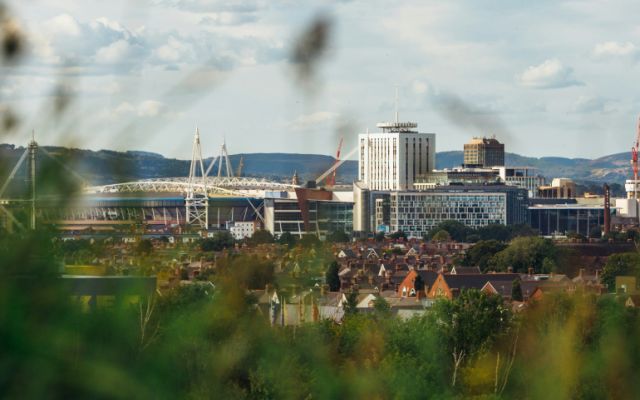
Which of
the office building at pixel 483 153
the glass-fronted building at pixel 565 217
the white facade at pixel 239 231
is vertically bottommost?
the white facade at pixel 239 231

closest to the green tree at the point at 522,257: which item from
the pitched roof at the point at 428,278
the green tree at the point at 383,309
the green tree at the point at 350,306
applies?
the pitched roof at the point at 428,278

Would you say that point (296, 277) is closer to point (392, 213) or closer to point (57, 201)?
point (57, 201)

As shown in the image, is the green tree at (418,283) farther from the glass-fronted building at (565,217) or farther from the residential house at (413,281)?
the glass-fronted building at (565,217)

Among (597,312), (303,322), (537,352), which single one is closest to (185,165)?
(303,322)

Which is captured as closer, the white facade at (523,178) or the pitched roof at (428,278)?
the pitched roof at (428,278)

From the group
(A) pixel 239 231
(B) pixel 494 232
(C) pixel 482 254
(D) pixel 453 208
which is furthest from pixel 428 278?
(D) pixel 453 208

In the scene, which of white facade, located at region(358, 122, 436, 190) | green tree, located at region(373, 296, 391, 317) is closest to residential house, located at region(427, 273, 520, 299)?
green tree, located at region(373, 296, 391, 317)

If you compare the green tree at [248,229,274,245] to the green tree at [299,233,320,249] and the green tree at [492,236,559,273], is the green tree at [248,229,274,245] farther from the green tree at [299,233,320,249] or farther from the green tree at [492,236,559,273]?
the green tree at [492,236,559,273]
